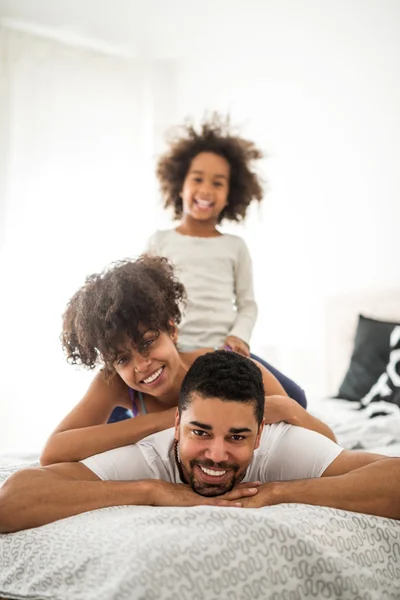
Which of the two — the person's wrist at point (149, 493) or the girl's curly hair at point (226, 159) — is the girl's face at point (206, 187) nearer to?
the girl's curly hair at point (226, 159)

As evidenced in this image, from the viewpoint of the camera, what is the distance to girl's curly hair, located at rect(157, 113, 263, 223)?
2.86 metres

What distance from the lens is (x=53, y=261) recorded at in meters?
4.63

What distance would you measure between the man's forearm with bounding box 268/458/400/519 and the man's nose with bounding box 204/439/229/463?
129mm

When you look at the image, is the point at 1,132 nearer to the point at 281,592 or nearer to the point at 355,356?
the point at 355,356

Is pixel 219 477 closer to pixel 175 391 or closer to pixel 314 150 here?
pixel 175 391

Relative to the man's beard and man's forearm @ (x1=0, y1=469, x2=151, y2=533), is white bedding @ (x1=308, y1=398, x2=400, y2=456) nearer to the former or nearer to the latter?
the man's beard

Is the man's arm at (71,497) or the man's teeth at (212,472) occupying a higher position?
the man's teeth at (212,472)

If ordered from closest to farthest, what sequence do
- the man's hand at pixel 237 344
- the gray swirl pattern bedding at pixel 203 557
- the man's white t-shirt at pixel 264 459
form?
the gray swirl pattern bedding at pixel 203 557 < the man's white t-shirt at pixel 264 459 < the man's hand at pixel 237 344

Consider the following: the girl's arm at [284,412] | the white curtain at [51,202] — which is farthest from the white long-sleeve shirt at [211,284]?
the white curtain at [51,202]

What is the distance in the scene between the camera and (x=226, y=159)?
2.83 m

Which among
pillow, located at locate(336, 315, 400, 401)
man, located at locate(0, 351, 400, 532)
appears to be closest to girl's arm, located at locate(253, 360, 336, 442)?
man, located at locate(0, 351, 400, 532)

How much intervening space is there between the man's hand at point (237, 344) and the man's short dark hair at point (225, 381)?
2.49ft

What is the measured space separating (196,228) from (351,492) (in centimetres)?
148

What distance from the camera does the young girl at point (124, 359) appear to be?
5.91ft
